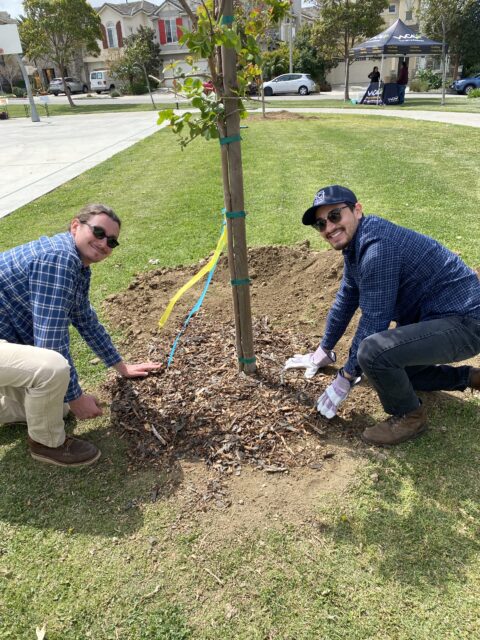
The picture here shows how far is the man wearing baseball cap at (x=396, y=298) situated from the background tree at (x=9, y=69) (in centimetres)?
5575

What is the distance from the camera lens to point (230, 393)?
299 centimetres

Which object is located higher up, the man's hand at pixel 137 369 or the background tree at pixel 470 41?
the background tree at pixel 470 41

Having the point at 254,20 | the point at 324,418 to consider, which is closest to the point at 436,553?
the point at 324,418

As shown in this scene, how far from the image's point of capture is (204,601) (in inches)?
78.0

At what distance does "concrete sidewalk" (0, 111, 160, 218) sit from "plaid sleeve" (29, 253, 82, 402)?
5.90m

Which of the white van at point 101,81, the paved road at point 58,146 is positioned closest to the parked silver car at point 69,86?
the white van at point 101,81

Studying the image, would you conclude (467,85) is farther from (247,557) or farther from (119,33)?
(119,33)

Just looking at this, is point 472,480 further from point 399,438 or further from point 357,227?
point 357,227

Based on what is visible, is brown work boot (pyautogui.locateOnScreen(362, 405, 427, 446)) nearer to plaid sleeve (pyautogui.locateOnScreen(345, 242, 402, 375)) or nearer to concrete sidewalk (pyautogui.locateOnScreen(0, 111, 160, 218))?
plaid sleeve (pyautogui.locateOnScreen(345, 242, 402, 375))

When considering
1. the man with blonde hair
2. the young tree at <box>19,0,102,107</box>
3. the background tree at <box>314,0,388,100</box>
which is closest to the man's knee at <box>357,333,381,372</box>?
the man with blonde hair

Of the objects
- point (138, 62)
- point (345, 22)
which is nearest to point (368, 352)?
point (345, 22)

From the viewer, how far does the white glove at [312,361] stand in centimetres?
318

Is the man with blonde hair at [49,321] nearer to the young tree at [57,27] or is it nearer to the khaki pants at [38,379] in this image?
the khaki pants at [38,379]

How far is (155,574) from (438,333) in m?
1.78
